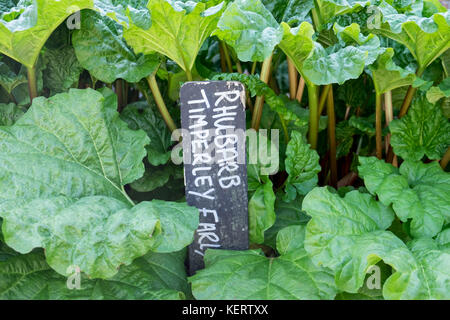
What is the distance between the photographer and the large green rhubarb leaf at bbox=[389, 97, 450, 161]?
1.19m

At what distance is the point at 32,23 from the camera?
40.1 inches

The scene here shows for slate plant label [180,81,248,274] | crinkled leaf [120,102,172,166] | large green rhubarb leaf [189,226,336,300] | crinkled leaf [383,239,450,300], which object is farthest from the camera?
crinkled leaf [120,102,172,166]

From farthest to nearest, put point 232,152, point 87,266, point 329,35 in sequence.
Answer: point 329,35
point 232,152
point 87,266

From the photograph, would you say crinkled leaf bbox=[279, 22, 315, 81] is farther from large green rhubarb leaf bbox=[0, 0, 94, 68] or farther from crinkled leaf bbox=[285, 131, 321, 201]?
large green rhubarb leaf bbox=[0, 0, 94, 68]

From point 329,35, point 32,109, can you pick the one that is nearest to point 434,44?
point 329,35

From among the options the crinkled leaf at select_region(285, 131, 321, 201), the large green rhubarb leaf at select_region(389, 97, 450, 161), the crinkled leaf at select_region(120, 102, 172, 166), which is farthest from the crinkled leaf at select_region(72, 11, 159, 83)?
the large green rhubarb leaf at select_region(389, 97, 450, 161)

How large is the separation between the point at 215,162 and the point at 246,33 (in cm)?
30

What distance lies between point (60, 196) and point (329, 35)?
0.76 meters

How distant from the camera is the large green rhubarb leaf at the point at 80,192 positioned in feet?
2.83

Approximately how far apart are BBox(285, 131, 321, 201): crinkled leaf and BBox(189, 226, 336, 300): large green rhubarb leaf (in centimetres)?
15

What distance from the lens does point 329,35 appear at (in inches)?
47.1

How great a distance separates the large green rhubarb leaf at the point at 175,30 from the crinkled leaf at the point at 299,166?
0.32m

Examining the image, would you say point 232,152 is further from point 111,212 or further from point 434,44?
point 434,44

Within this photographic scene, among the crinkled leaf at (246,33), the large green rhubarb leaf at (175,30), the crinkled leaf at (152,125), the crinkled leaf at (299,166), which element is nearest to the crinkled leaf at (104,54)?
the large green rhubarb leaf at (175,30)
